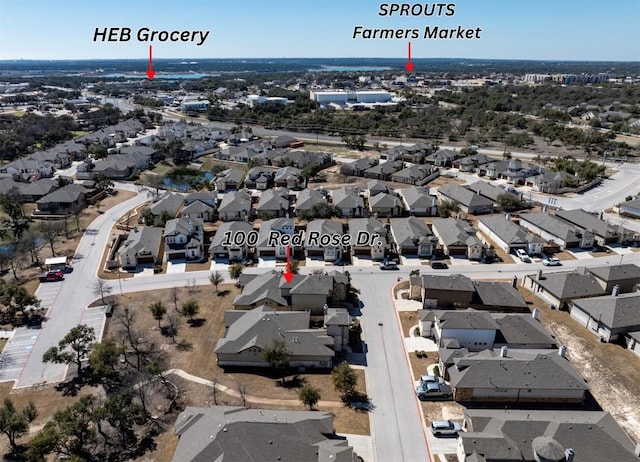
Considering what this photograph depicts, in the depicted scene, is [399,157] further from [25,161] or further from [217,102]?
[217,102]

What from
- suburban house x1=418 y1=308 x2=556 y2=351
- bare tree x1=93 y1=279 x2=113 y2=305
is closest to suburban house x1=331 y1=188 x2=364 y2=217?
suburban house x1=418 y1=308 x2=556 y2=351

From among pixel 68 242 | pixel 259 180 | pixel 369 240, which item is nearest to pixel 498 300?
pixel 369 240

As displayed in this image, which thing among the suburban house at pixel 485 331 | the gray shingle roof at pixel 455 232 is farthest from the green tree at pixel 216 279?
the gray shingle roof at pixel 455 232

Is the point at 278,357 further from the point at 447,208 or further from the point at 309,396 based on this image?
the point at 447,208

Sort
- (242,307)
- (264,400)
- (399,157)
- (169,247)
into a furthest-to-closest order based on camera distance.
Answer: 1. (399,157)
2. (169,247)
3. (242,307)
4. (264,400)

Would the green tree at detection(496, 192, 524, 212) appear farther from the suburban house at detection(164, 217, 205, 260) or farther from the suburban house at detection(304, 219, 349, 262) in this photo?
the suburban house at detection(164, 217, 205, 260)

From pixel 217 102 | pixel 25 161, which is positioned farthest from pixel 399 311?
pixel 217 102
